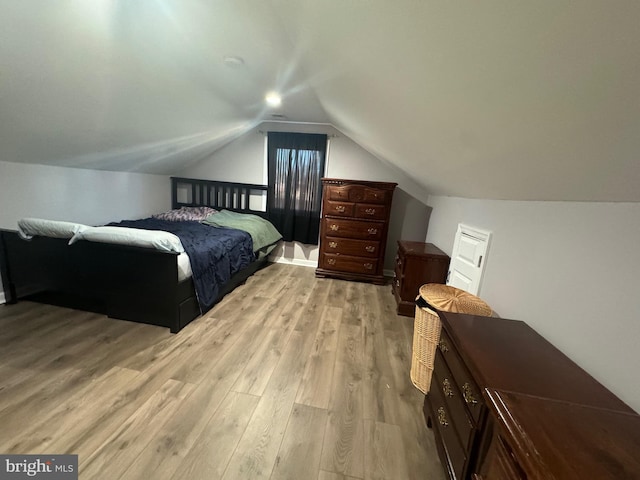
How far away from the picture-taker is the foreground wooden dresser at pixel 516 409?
1.93ft

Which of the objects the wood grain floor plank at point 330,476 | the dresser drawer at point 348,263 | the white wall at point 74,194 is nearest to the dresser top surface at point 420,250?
the dresser drawer at point 348,263

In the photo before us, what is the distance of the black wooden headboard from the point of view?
4176mm

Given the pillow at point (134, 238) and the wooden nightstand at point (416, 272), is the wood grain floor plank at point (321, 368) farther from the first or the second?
the pillow at point (134, 238)

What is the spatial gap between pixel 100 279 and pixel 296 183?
8.56 ft

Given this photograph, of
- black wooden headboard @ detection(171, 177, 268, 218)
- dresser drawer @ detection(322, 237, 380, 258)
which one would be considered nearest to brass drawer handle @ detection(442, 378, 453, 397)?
dresser drawer @ detection(322, 237, 380, 258)

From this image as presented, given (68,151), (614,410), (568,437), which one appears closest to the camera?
(568,437)

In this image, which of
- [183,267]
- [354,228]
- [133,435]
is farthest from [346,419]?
[354,228]

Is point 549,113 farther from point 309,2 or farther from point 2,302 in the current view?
point 2,302

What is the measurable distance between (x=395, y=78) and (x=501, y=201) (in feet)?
3.70

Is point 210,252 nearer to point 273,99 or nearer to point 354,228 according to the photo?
point 273,99

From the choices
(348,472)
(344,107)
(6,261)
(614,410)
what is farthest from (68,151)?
(614,410)

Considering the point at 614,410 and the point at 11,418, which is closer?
the point at 614,410

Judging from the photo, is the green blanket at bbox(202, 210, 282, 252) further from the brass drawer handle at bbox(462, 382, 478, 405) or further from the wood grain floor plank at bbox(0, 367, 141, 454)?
the brass drawer handle at bbox(462, 382, 478, 405)

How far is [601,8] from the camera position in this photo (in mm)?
461
